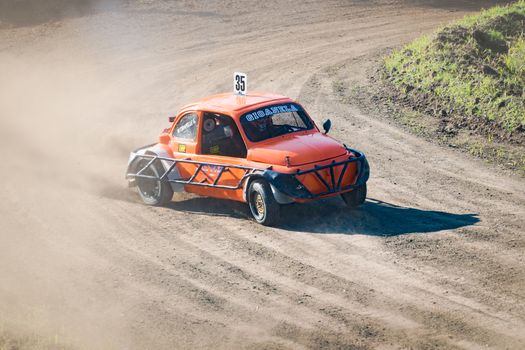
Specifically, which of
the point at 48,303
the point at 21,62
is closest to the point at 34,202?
the point at 48,303

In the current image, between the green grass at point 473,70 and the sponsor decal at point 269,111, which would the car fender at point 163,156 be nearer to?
the sponsor decal at point 269,111

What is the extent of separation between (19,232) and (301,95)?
10480 mm

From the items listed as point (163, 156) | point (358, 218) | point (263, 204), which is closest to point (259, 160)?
point (263, 204)

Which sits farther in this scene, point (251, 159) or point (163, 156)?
point (163, 156)

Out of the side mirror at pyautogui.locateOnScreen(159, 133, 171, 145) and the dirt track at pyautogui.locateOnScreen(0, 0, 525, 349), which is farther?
the side mirror at pyautogui.locateOnScreen(159, 133, 171, 145)

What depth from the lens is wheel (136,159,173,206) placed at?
14.2m

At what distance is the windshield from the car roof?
0.14 metres

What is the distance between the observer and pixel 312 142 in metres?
12.9

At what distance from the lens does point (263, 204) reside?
1246 cm

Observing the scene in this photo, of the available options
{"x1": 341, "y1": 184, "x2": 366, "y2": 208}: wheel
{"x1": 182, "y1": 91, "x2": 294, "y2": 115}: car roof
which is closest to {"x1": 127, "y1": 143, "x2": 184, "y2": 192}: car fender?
{"x1": 182, "y1": 91, "x2": 294, "y2": 115}: car roof

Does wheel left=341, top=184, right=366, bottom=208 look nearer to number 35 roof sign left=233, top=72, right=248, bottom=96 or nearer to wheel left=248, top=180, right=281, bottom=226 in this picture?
wheel left=248, top=180, right=281, bottom=226

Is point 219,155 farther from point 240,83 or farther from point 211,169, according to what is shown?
point 240,83

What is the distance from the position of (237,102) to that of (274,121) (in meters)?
0.73

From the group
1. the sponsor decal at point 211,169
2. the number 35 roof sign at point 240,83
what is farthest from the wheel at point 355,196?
the number 35 roof sign at point 240,83
